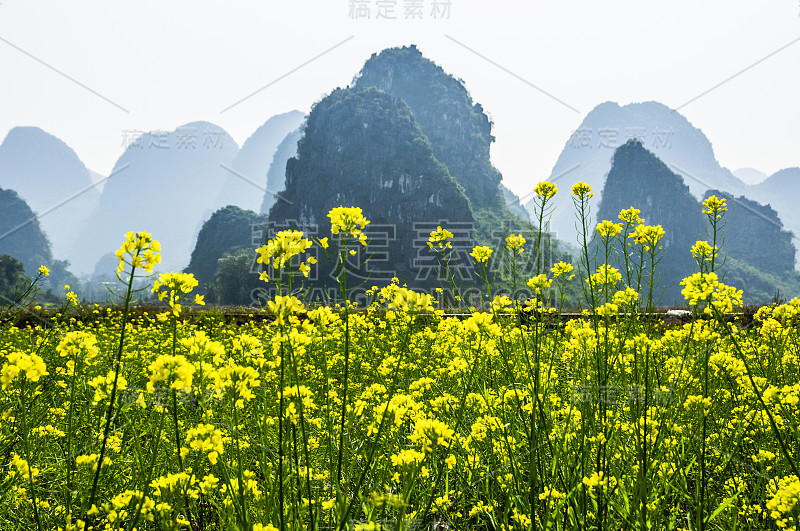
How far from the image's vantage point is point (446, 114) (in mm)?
90562

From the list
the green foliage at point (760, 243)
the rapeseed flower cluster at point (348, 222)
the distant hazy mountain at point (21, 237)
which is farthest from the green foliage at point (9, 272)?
the green foliage at point (760, 243)

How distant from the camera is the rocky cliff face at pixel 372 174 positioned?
6538 centimetres

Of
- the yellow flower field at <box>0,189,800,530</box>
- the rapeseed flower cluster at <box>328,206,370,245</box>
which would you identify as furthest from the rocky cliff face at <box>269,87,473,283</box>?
the rapeseed flower cluster at <box>328,206,370,245</box>

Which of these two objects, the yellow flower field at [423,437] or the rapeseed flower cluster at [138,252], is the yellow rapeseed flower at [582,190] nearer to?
the yellow flower field at [423,437]

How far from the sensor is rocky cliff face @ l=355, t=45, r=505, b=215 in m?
85.1

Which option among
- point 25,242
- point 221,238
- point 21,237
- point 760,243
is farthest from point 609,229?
point 21,237

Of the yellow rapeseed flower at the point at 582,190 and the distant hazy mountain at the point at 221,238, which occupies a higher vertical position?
the distant hazy mountain at the point at 221,238

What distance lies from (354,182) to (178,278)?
70.7 m

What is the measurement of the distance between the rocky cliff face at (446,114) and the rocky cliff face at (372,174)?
1611 cm

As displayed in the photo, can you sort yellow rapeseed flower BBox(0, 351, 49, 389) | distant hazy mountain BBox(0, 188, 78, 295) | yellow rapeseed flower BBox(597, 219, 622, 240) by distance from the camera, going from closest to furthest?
yellow rapeseed flower BBox(0, 351, 49, 389)
yellow rapeseed flower BBox(597, 219, 622, 240)
distant hazy mountain BBox(0, 188, 78, 295)

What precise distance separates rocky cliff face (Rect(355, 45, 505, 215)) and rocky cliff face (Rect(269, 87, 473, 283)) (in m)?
16.1

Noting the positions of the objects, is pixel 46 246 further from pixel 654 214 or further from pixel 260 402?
pixel 654 214

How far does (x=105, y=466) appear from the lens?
1.88 m

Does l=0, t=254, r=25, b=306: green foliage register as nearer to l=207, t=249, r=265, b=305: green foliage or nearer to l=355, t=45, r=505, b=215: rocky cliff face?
l=207, t=249, r=265, b=305: green foliage
